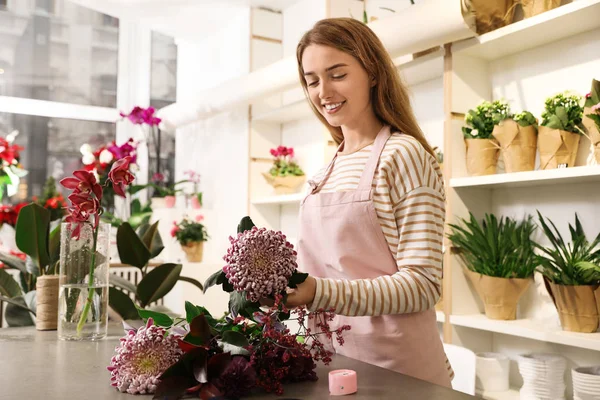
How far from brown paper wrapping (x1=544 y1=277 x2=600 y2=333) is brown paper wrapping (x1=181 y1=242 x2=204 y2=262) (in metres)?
2.55

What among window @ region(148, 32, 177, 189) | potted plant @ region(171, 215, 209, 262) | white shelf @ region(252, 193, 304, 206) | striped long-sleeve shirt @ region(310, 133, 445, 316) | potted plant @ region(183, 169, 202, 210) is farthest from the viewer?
window @ region(148, 32, 177, 189)

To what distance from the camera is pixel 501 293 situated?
2.18 metres

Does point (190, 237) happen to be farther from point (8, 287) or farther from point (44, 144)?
point (8, 287)

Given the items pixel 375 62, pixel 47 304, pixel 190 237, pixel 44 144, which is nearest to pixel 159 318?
pixel 47 304

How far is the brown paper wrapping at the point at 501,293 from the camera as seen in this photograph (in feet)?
7.08

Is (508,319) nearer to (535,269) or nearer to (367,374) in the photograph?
(535,269)

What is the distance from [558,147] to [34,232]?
165 centimetres

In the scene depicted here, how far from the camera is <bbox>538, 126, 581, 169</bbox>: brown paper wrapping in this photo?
79.0 inches

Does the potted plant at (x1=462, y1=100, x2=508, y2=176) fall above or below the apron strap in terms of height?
above

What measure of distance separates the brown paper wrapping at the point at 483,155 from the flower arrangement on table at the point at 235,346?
1.57 meters

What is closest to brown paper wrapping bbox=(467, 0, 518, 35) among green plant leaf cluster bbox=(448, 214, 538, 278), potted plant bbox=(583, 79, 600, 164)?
potted plant bbox=(583, 79, 600, 164)

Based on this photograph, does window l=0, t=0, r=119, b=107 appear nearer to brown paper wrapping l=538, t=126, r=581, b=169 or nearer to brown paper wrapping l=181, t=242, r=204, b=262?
brown paper wrapping l=181, t=242, r=204, b=262

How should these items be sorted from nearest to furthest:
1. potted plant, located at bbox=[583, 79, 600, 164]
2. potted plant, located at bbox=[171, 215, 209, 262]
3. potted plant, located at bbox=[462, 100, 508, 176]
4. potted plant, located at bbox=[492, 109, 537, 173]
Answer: potted plant, located at bbox=[583, 79, 600, 164], potted plant, located at bbox=[492, 109, 537, 173], potted plant, located at bbox=[462, 100, 508, 176], potted plant, located at bbox=[171, 215, 209, 262]

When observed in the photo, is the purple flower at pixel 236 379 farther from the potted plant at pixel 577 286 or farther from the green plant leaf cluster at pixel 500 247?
the green plant leaf cluster at pixel 500 247
